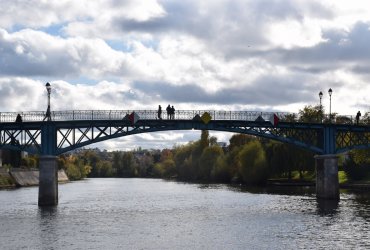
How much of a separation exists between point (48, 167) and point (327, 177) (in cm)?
3710

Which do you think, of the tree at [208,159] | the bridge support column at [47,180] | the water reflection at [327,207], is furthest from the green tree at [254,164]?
the bridge support column at [47,180]

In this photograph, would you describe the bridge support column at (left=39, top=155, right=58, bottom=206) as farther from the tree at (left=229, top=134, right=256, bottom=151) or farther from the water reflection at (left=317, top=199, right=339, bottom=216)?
the tree at (left=229, top=134, right=256, bottom=151)

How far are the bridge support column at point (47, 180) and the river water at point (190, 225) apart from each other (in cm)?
161

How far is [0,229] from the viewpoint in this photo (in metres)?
58.3

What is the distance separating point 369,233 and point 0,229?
31.3 m

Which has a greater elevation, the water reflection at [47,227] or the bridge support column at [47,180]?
the bridge support column at [47,180]

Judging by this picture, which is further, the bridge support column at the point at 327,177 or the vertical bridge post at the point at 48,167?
the bridge support column at the point at 327,177

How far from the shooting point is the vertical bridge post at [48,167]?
79562mm

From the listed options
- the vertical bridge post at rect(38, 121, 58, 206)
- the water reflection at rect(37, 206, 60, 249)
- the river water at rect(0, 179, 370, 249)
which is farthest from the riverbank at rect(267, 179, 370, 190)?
the water reflection at rect(37, 206, 60, 249)

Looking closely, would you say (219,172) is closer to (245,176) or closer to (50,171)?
(245,176)

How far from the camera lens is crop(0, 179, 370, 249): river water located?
49.3 m

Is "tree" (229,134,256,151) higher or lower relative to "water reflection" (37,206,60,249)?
higher

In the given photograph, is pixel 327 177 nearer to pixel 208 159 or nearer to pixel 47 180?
pixel 47 180

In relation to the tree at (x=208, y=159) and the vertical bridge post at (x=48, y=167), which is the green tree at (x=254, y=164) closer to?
the tree at (x=208, y=159)
